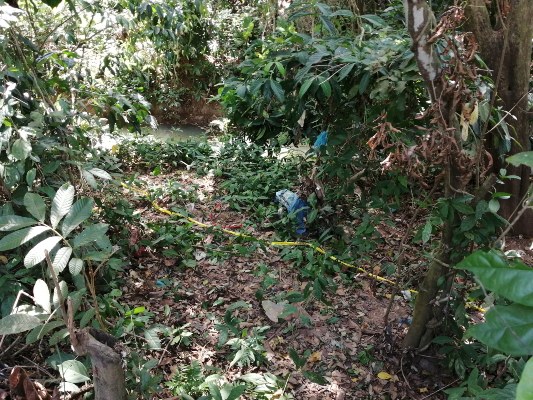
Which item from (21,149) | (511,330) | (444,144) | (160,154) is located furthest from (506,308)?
(160,154)

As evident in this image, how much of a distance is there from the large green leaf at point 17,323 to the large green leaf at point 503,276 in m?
1.29

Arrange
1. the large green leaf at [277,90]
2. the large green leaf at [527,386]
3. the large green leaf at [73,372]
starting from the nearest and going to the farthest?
the large green leaf at [527,386] → the large green leaf at [73,372] → the large green leaf at [277,90]

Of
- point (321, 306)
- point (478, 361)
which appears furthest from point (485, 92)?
point (321, 306)

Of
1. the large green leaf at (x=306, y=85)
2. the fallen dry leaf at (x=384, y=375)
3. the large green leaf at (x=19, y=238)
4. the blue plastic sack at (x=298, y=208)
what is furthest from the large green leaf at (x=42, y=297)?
the blue plastic sack at (x=298, y=208)

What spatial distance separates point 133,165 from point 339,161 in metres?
2.94

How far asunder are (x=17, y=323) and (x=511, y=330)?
4.42 ft

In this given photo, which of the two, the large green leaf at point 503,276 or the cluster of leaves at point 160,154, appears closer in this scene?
the large green leaf at point 503,276

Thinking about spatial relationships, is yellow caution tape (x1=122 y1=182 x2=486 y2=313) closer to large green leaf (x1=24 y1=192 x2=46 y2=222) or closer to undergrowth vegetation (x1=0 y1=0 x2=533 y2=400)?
undergrowth vegetation (x1=0 y1=0 x2=533 y2=400)

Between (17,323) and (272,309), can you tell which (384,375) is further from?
(17,323)

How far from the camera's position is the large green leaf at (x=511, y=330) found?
0.66 m

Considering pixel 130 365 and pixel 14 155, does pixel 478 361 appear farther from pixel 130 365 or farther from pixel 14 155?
pixel 14 155

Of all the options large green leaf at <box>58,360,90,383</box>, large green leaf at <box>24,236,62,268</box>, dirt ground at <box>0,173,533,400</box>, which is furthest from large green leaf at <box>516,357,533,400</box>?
dirt ground at <box>0,173,533,400</box>

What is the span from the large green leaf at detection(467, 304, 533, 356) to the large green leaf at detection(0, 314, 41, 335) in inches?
50.7

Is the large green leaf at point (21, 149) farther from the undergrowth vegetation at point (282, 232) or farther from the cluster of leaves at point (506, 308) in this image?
the cluster of leaves at point (506, 308)
